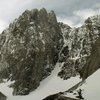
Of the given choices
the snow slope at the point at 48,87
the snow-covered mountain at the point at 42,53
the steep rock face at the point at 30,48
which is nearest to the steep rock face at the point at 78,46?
the snow-covered mountain at the point at 42,53

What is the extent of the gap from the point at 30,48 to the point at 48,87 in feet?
78.0

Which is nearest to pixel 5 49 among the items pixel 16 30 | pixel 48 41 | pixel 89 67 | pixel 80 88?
pixel 16 30

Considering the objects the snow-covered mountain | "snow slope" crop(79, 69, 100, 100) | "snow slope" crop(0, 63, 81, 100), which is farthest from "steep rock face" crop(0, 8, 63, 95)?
"snow slope" crop(79, 69, 100, 100)

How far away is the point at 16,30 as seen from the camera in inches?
5792

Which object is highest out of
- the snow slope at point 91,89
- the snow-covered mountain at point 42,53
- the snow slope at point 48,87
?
the snow-covered mountain at point 42,53

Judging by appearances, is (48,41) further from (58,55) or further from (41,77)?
(41,77)

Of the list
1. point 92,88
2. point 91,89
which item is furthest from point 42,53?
point 91,89

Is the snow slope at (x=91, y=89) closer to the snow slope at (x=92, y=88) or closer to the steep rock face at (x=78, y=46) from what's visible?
the snow slope at (x=92, y=88)

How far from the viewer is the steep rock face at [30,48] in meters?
129

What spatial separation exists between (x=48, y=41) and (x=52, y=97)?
98.2 m

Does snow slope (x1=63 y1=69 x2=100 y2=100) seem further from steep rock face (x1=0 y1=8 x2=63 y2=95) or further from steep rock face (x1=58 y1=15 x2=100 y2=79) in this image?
steep rock face (x1=0 y1=8 x2=63 y2=95)

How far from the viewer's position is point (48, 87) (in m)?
118

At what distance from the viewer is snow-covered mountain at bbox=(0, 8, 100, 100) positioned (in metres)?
122

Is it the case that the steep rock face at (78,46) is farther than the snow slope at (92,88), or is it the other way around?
the steep rock face at (78,46)
